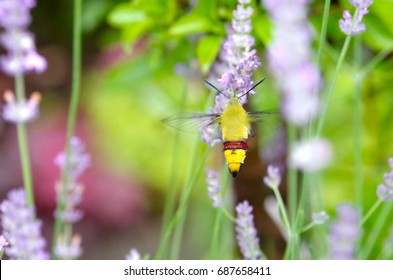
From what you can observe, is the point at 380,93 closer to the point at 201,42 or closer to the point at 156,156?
the point at 201,42

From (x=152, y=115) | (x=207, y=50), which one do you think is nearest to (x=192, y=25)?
(x=207, y=50)

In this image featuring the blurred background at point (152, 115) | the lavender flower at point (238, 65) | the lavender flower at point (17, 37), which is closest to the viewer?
the lavender flower at point (238, 65)

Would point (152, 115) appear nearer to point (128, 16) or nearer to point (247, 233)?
point (128, 16)

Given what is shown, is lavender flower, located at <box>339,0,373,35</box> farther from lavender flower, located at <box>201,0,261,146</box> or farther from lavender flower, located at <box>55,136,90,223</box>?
lavender flower, located at <box>55,136,90,223</box>

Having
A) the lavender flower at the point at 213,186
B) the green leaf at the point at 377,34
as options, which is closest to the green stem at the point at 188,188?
the lavender flower at the point at 213,186

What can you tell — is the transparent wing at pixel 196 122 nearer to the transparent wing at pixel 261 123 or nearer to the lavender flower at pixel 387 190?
the transparent wing at pixel 261 123

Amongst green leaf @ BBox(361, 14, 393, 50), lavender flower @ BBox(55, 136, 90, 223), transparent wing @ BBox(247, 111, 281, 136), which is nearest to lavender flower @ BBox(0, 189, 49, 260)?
lavender flower @ BBox(55, 136, 90, 223)
